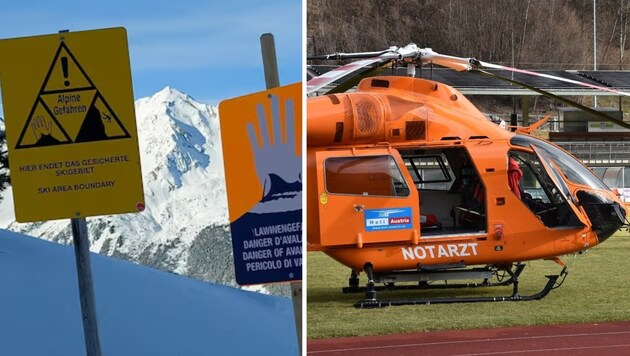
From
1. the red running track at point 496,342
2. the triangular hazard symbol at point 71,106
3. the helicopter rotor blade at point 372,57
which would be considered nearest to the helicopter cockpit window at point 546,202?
the helicopter rotor blade at point 372,57

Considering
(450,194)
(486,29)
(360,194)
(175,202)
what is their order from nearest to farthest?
(360,194) → (450,194) → (175,202) → (486,29)

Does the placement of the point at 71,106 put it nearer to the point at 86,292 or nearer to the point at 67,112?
the point at 67,112

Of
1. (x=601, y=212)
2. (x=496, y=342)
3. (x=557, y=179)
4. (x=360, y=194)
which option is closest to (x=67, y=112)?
(x=496, y=342)

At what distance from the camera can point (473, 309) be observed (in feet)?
27.6

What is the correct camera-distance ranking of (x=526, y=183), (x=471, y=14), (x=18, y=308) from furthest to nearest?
(x=471, y=14) → (x=526, y=183) → (x=18, y=308)

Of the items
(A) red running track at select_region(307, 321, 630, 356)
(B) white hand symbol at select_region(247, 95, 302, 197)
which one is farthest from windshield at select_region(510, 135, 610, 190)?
(B) white hand symbol at select_region(247, 95, 302, 197)

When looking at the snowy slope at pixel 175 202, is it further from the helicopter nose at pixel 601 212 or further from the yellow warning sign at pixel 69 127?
the yellow warning sign at pixel 69 127

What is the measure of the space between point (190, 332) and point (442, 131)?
330 cm

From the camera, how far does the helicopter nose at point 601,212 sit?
8812 millimetres

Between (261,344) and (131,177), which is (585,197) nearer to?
(261,344)

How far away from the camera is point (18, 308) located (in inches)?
237

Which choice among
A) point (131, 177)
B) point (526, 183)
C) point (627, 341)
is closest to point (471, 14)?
point (526, 183)

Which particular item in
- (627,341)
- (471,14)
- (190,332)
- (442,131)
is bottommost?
(627,341)

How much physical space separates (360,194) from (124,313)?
9.17 ft
